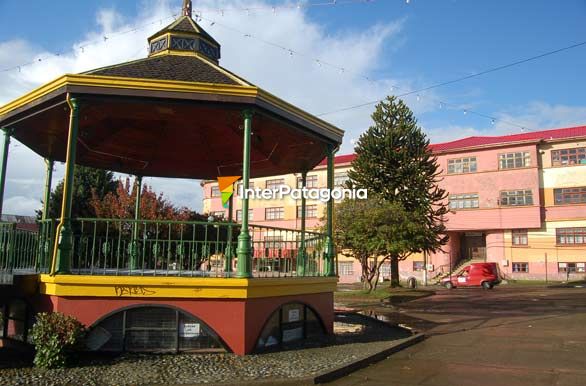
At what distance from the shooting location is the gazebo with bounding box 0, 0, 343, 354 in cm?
888

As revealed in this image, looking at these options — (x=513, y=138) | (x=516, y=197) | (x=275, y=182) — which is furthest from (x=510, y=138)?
(x=275, y=182)

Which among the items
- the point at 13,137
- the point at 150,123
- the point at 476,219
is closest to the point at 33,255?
the point at 13,137

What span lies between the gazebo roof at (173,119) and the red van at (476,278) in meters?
30.2

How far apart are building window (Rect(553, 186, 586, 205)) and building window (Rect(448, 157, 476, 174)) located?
8.00 metres

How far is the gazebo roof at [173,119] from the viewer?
9469 mm

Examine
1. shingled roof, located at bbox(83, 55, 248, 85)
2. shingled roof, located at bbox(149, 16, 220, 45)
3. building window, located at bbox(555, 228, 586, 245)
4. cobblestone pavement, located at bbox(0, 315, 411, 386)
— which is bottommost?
cobblestone pavement, located at bbox(0, 315, 411, 386)

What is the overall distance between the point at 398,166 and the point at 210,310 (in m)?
27.8

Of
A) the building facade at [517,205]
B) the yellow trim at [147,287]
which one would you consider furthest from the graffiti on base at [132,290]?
the building facade at [517,205]

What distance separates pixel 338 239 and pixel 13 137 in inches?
864

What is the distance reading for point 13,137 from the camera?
11703mm

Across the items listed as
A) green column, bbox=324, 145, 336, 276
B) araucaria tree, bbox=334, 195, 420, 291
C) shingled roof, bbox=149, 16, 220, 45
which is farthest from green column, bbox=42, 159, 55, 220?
araucaria tree, bbox=334, 195, 420, 291

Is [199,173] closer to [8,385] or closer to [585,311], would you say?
[8,385]

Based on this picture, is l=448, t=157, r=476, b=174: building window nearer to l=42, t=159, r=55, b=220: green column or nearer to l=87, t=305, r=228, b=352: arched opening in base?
l=42, t=159, r=55, b=220: green column

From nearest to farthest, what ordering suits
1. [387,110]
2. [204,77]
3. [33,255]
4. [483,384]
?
[483,384] → [204,77] → [33,255] → [387,110]
